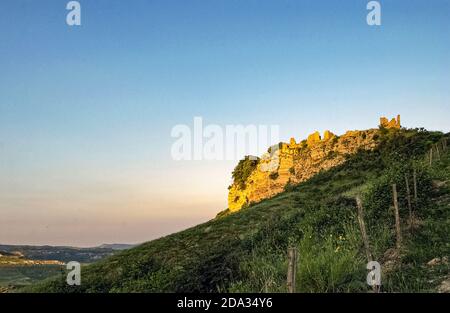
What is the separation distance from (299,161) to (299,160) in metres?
0.31

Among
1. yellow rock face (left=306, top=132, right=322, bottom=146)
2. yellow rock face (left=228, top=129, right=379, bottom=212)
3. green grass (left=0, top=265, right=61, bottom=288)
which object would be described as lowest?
green grass (left=0, top=265, right=61, bottom=288)

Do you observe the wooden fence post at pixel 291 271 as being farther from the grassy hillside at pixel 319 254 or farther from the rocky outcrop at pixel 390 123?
the rocky outcrop at pixel 390 123

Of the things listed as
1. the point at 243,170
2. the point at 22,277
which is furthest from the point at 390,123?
the point at 22,277

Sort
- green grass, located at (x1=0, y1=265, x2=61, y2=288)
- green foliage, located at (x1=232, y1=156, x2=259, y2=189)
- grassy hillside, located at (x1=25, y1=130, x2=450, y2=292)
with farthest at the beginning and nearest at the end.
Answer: green foliage, located at (x1=232, y1=156, x2=259, y2=189) < green grass, located at (x1=0, y1=265, x2=61, y2=288) < grassy hillside, located at (x1=25, y1=130, x2=450, y2=292)

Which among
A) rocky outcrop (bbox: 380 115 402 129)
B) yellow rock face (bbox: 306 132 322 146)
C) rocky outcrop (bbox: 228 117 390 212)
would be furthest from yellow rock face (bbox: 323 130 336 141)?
rocky outcrop (bbox: 380 115 402 129)

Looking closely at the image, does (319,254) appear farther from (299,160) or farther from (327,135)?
(327,135)

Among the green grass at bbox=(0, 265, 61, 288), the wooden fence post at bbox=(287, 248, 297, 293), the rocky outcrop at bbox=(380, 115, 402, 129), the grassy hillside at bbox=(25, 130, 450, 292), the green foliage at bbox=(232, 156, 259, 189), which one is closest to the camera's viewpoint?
the wooden fence post at bbox=(287, 248, 297, 293)

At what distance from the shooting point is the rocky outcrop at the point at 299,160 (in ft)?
214

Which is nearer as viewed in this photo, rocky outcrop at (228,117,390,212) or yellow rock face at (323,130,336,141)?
rocky outcrop at (228,117,390,212)

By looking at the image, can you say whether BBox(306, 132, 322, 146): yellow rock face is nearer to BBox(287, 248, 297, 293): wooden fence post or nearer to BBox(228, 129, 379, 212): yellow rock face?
BBox(228, 129, 379, 212): yellow rock face

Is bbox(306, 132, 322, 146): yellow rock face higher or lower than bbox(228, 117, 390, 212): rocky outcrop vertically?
higher

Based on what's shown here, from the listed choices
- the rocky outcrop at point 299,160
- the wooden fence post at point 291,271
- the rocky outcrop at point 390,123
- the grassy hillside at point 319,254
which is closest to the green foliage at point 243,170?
the rocky outcrop at point 299,160

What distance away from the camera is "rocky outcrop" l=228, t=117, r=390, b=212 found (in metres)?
65.2
